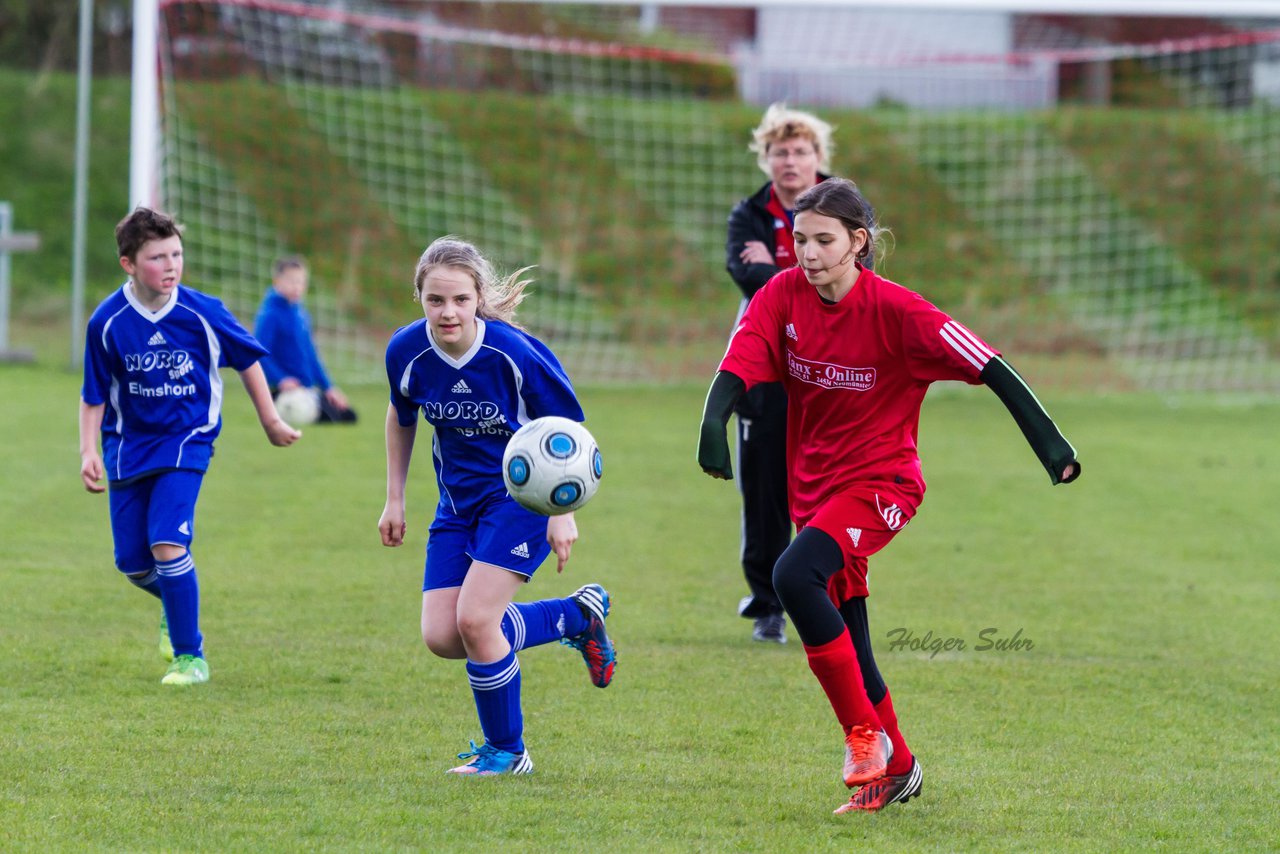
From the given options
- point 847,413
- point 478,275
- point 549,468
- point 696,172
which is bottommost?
point 549,468

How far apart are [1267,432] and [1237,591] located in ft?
23.9

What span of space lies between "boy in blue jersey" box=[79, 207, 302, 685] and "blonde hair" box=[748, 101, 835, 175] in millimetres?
2091

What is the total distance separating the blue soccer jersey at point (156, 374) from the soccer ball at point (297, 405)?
6.87 meters

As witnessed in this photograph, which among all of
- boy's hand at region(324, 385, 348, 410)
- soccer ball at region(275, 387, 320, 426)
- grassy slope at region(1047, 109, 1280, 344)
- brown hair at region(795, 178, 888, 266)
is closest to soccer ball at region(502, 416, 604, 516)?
brown hair at region(795, 178, 888, 266)

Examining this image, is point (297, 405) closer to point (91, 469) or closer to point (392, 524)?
point (91, 469)

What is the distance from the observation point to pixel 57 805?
3.85m

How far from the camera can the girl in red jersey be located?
4.00 metres

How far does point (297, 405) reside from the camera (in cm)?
1242

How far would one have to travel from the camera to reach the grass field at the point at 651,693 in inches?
152

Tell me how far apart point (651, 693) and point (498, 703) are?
3.56 feet

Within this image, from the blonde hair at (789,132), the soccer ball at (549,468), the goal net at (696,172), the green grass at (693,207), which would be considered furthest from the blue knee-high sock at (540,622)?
the green grass at (693,207)

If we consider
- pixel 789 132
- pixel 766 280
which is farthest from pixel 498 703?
pixel 789 132

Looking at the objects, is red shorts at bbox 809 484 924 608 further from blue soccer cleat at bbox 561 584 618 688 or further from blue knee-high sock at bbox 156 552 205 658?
blue knee-high sock at bbox 156 552 205 658

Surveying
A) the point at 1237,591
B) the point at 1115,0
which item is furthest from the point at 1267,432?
the point at 1237,591
